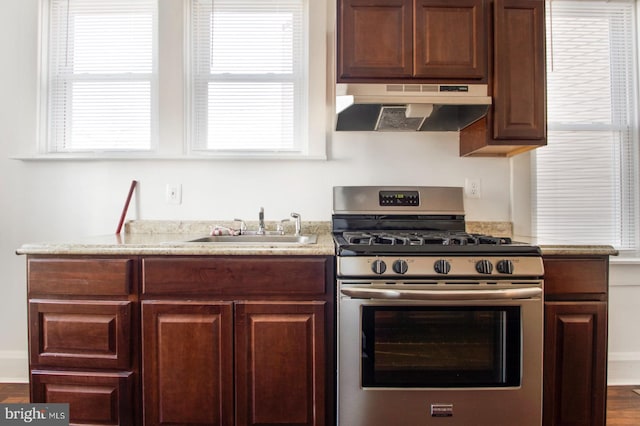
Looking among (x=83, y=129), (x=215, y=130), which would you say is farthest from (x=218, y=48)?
(x=83, y=129)

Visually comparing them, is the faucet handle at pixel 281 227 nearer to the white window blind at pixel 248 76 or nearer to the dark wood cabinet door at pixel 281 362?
the white window blind at pixel 248 76

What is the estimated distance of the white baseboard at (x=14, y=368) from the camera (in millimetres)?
2020

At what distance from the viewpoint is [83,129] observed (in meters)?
2.10

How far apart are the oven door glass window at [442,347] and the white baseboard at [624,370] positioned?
1.25 meters

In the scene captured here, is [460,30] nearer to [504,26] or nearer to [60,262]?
[504,26]

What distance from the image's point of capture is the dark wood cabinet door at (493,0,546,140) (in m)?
1.65

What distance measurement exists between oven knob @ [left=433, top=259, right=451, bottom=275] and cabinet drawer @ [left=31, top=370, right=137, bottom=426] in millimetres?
1325

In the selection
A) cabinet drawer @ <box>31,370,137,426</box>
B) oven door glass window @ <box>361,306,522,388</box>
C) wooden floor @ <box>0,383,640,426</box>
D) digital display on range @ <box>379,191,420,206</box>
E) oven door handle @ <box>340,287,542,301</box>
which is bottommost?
wooden floor @ <box>0,383,640,426</box>

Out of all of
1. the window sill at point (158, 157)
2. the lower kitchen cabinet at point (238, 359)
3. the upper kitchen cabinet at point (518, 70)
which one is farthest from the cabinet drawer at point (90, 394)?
the upper kitchen cabinet at point (518, 70)

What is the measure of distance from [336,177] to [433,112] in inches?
26.1

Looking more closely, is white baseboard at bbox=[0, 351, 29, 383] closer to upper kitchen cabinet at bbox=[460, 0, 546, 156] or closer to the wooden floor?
the wooden floor

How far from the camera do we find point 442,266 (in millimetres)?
1300

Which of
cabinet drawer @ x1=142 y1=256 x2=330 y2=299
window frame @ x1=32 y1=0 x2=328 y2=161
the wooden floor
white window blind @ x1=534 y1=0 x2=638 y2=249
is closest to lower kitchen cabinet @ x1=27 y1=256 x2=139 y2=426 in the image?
cabinet drawer @ x1=142 y1=256 x2=330 y2=299

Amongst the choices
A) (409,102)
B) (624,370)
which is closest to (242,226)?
(409,102)
